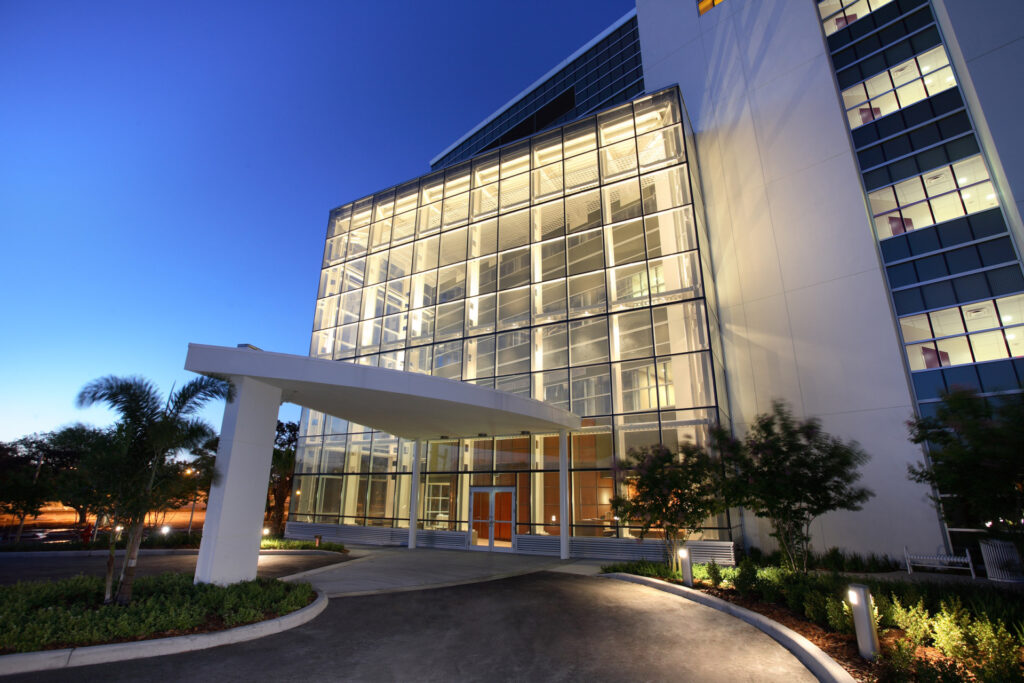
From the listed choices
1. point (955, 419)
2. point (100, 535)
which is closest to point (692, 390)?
point (955, 419)

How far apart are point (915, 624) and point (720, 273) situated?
1748 centimetres

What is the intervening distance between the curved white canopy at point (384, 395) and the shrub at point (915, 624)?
9.77m

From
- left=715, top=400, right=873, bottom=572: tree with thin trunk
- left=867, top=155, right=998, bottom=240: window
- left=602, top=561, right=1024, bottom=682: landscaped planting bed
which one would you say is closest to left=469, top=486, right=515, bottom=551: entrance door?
left=602, top=561, right=1024, bottom=682: landscaped planting bed

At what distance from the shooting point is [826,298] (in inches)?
758

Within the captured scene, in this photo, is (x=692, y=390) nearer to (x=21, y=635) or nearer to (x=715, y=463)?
(x=715, y=463)

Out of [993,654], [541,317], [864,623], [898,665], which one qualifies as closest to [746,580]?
[864,623]

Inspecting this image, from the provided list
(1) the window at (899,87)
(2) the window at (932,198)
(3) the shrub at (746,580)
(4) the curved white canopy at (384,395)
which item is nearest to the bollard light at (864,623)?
(3) the shrub at (746,580)

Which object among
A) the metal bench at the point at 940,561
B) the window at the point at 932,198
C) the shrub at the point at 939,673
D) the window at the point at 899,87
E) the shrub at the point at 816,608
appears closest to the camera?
the shrub at the point at 939,673

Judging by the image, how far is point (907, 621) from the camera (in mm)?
7062

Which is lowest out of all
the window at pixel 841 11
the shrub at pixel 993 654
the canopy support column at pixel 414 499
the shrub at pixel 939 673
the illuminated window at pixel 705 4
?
the shrub at pixel 939 673

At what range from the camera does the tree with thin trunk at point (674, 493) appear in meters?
12.8

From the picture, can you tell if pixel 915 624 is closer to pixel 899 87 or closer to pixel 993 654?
pixel 993 654

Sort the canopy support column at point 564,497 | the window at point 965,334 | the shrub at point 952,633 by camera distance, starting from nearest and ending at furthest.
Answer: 1. the shrub at point 952,633
2. the window at point 965,334
3. the canopy support column at point 564,497

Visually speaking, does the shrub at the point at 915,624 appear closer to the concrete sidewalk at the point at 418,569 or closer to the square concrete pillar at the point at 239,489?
the concrete sidewalk at the point at 418,569
